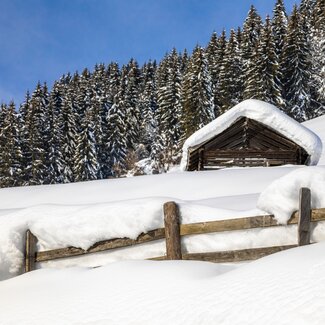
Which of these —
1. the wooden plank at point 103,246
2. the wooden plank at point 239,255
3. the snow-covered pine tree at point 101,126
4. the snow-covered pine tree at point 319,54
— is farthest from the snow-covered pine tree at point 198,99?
the wooden plank at point 239,255

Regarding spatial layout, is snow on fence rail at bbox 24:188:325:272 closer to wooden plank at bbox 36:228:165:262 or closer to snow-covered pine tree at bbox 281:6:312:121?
wooden plank at bbox 36:228:165:262

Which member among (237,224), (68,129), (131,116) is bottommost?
(237,224)

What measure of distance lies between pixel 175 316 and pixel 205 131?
1343cm

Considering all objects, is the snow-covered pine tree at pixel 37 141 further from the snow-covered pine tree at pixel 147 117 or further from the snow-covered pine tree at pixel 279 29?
the snow-covered pine tree at pixel 279 29

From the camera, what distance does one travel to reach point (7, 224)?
22.1ft

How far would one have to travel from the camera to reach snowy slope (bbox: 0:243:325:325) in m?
2.85

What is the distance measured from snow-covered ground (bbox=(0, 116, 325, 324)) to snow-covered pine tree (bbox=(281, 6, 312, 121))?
39.4 meters

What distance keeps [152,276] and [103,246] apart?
215 cm

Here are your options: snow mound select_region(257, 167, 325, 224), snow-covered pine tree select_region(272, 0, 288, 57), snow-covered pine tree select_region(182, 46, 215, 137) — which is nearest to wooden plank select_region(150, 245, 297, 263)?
snow mound select_region(257, 167, 325, 224)

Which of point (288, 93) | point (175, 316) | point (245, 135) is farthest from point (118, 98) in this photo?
point (175, 316)

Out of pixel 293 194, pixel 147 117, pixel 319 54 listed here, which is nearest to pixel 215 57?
pixel 147 117

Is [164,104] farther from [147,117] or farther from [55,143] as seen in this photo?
[55,143]

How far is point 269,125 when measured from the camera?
53.7 ft

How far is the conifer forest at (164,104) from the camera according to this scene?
44.4 m
